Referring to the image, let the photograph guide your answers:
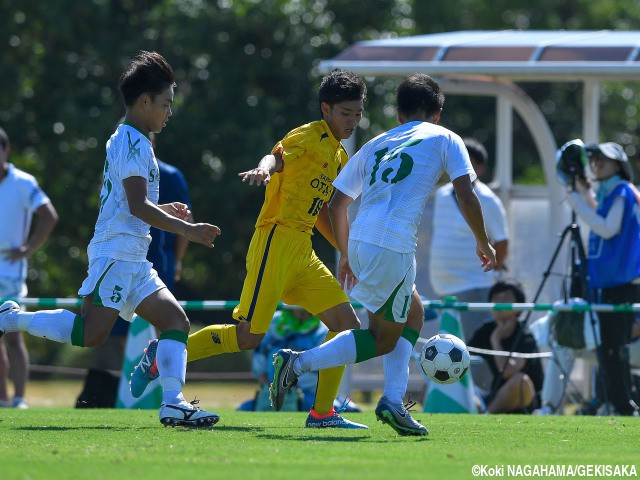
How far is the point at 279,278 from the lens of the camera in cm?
875

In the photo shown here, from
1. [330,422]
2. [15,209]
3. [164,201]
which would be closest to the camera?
[330,422]

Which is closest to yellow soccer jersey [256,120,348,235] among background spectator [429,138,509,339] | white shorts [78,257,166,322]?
white shorts [78,257,166,322]

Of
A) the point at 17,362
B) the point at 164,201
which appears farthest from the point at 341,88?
the point at 17,362

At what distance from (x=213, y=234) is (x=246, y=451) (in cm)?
139

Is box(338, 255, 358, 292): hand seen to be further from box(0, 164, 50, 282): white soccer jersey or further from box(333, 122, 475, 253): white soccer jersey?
box(0, 164, 50, 282): white soccer jersey

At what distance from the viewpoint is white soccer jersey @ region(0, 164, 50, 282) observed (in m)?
12.7

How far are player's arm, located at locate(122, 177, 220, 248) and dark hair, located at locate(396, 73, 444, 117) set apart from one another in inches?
53.9

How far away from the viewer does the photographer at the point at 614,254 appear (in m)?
11.6

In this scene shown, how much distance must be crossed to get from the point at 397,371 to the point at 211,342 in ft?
5.02

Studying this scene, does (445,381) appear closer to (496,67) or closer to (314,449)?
(314,449)

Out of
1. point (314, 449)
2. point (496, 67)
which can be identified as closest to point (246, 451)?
point (314, 449)

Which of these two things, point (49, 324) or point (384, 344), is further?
point (49, 324)

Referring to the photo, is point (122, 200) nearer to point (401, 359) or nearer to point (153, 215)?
point (153, 215)

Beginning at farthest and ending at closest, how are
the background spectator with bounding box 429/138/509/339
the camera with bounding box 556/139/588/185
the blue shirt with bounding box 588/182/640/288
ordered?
the background spectator with bounding box 429/138/509/339 → the camera with bounding box 556/139/588/185 → the blue shirt with bounding box 588/182/640/288
